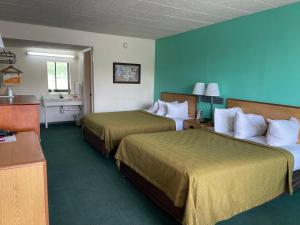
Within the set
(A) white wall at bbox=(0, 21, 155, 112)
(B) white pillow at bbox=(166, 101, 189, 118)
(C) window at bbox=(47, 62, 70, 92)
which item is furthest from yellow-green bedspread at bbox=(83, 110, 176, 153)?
(C) window at bbox=(47, 62, 70, 92)

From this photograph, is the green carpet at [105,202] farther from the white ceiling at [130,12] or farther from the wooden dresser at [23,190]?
the white ceiling at [130,12]

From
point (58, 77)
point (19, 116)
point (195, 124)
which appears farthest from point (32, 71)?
point (195, 124)

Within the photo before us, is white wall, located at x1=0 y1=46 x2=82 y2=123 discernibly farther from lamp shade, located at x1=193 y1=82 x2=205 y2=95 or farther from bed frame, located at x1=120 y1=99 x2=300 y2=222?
bed frame, located at x1=120 y1=99 x2=300 y2=222

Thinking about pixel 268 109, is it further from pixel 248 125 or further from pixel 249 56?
pixel 249 56

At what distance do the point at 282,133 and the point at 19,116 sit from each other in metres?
3.02

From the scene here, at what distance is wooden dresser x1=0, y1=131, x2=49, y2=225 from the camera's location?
4.53 ft

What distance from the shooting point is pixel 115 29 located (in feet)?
14.9

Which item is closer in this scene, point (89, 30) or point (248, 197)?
point (248, 197)

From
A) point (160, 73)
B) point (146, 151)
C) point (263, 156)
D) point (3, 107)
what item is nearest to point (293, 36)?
point (263, 156)

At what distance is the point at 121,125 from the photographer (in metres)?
3.65

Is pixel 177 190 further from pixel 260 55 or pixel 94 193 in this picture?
pixel 260 55

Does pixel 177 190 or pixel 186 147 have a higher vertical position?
pixel 186 147

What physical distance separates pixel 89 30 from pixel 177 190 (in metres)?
4.00

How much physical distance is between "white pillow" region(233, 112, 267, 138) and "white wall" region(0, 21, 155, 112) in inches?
125
